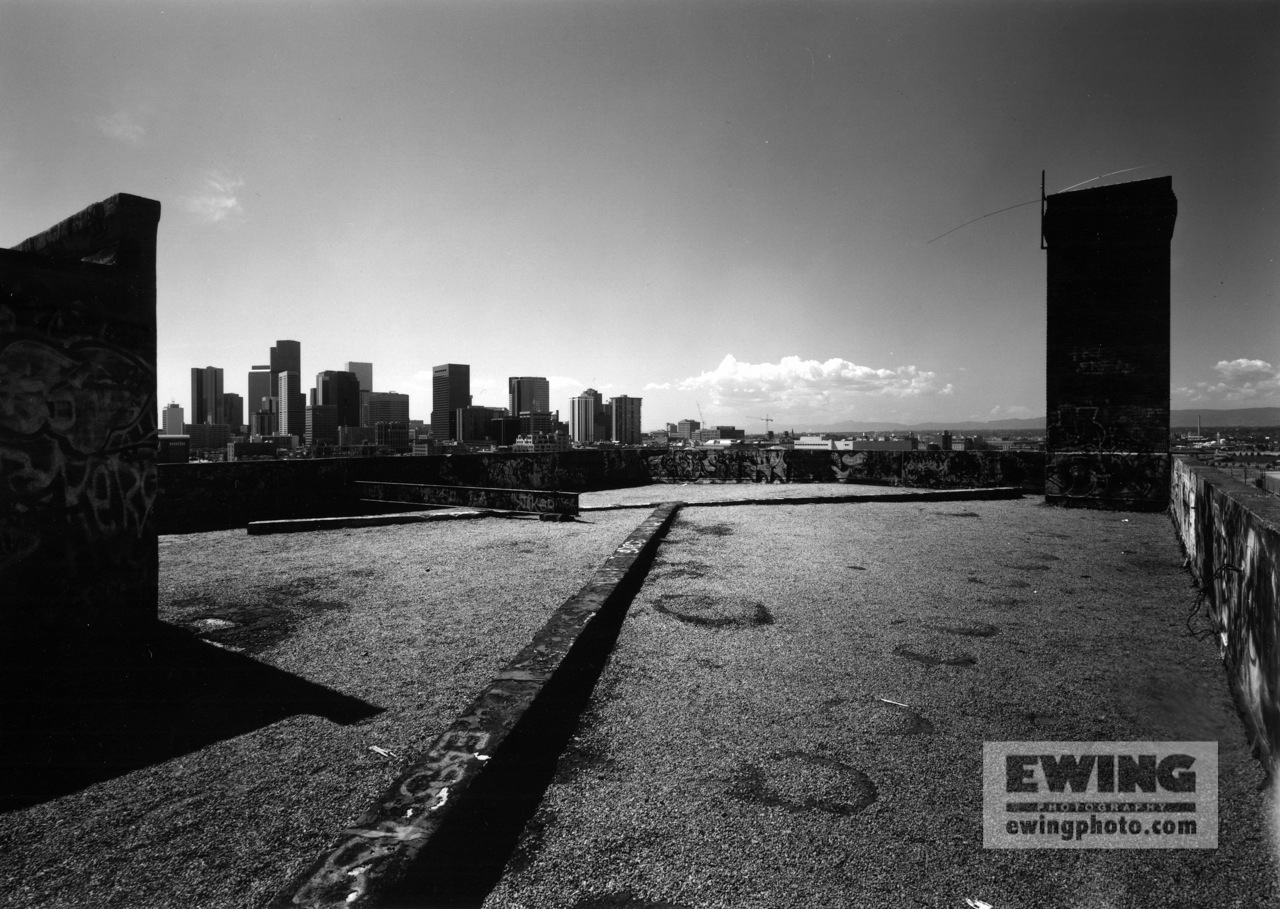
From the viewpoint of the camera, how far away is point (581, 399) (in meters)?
118

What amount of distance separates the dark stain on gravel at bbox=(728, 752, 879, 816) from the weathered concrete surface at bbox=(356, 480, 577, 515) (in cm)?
743

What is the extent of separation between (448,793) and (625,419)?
123797 millimetres

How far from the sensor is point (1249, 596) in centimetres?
272

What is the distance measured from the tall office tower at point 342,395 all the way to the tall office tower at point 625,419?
50.0 meters

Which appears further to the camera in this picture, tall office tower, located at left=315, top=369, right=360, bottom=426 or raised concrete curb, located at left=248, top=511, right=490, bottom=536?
tall office tower, located at left=315, top=369, right=360, bottom=426

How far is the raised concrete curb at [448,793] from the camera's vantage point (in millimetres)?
1580

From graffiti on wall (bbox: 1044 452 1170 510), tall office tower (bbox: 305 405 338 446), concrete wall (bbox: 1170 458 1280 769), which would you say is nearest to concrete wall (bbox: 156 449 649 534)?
concrete wall (bbox: 1170 458 1280 769)

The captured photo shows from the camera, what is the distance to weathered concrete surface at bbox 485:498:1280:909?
1.70m

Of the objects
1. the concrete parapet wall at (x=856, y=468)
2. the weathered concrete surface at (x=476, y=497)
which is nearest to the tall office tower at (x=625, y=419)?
the concrete parapet wall at (x=856, y=468)

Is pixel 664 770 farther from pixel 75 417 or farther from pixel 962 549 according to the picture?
pixel 962 549

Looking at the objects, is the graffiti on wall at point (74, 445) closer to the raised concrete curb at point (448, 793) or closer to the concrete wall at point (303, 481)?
the raised concrete curb at point (448, 793)

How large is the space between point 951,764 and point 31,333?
556 centimetres

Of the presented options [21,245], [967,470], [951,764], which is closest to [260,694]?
[951,764]

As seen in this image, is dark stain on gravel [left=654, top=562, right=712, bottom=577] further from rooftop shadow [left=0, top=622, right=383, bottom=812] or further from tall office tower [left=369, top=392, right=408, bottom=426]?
tall office tower [left=369, top=392, right=408, bottom=426]
